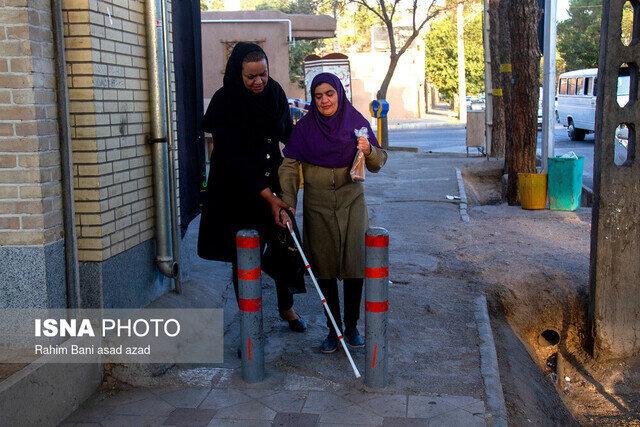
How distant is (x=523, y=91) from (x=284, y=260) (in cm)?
740

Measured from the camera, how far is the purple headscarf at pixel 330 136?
15.6ft

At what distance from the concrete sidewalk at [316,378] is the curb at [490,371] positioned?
4 cm

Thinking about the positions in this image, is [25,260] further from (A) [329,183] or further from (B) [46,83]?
(A) [329,183]

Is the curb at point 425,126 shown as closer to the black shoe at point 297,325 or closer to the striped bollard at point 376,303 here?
the black shoe at point 297,325

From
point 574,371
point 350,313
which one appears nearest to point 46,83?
point 350,313

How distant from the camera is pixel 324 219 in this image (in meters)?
4.93

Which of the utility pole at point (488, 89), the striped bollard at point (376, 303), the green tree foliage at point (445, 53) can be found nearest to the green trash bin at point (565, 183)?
the striped bollard at point (376, 303)

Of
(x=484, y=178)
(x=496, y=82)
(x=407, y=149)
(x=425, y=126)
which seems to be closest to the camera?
(x=484, y=178)

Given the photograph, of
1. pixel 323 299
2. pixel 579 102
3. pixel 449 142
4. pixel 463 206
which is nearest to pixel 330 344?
pixel 323 299

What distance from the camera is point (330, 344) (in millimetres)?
5145

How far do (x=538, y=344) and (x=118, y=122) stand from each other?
4106 mm

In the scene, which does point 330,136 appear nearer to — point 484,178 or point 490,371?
point 490,371

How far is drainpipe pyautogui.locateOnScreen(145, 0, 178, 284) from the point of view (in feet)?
17.6

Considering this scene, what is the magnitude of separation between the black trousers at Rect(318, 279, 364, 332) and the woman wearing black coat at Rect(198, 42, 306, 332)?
0.38 meters
